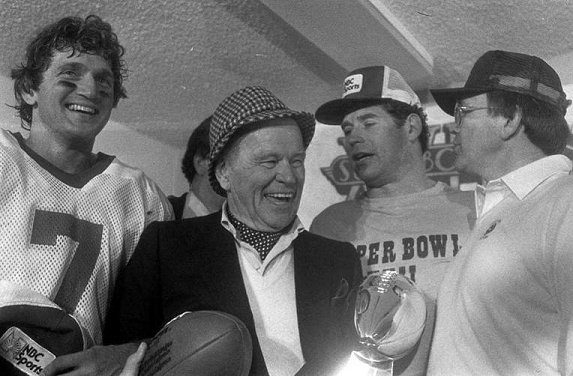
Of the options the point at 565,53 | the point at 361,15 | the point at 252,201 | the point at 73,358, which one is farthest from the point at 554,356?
the point at 565,53

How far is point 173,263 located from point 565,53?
66.5 inches

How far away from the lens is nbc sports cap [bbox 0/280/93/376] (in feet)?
4.52

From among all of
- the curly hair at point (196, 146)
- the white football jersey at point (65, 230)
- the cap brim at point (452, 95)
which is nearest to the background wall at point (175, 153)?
the curly hair at point (196, 146)

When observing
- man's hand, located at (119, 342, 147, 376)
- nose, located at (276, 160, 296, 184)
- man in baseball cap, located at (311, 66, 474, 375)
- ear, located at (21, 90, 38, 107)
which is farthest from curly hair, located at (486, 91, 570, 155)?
ear, located at (21, 90, 38, 107)

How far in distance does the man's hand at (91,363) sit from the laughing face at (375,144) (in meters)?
1.08

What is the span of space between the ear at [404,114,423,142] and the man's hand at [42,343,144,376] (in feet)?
4.11

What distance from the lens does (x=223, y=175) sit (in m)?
1.65

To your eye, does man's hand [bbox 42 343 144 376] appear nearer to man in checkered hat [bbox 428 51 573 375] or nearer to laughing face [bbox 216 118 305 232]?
laughing face [bbox 216 118 305 232]

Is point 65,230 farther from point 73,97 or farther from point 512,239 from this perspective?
point 512,239

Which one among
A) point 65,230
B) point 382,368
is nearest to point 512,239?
point 382,368

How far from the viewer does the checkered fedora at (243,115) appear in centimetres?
157

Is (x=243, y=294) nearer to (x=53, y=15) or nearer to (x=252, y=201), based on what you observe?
(x=252, y=201)

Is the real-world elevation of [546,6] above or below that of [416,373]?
above

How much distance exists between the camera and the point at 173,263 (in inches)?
58.7
